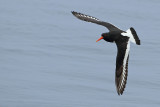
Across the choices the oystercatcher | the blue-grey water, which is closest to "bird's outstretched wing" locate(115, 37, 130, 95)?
the oystercatcher

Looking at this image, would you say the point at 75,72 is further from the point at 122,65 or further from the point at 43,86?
the point at 122,65

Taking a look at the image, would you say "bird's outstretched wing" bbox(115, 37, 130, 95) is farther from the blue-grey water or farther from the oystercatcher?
the blue-grey water

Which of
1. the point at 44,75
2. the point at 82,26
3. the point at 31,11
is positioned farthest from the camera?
the point at 31,11

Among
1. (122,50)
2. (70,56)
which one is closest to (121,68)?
(122,50)

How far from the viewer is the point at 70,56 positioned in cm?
1508

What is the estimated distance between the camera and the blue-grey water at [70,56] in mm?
12602

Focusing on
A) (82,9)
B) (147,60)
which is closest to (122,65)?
(147,60)

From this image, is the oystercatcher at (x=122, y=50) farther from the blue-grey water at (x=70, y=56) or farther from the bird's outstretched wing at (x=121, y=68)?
the blue-grey water at (x=70, y=56)

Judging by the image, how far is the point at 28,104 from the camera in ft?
39.7

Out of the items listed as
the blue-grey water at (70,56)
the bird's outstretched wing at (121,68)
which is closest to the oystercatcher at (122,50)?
the bird's outstretched wing at (121,68)

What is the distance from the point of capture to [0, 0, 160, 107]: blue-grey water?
12.6 meters

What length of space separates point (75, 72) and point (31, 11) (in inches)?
243

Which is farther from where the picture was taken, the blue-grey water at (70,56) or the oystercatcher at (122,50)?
the blue-grey water at (70,56)

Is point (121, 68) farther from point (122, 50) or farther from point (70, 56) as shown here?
point (70, 56)
